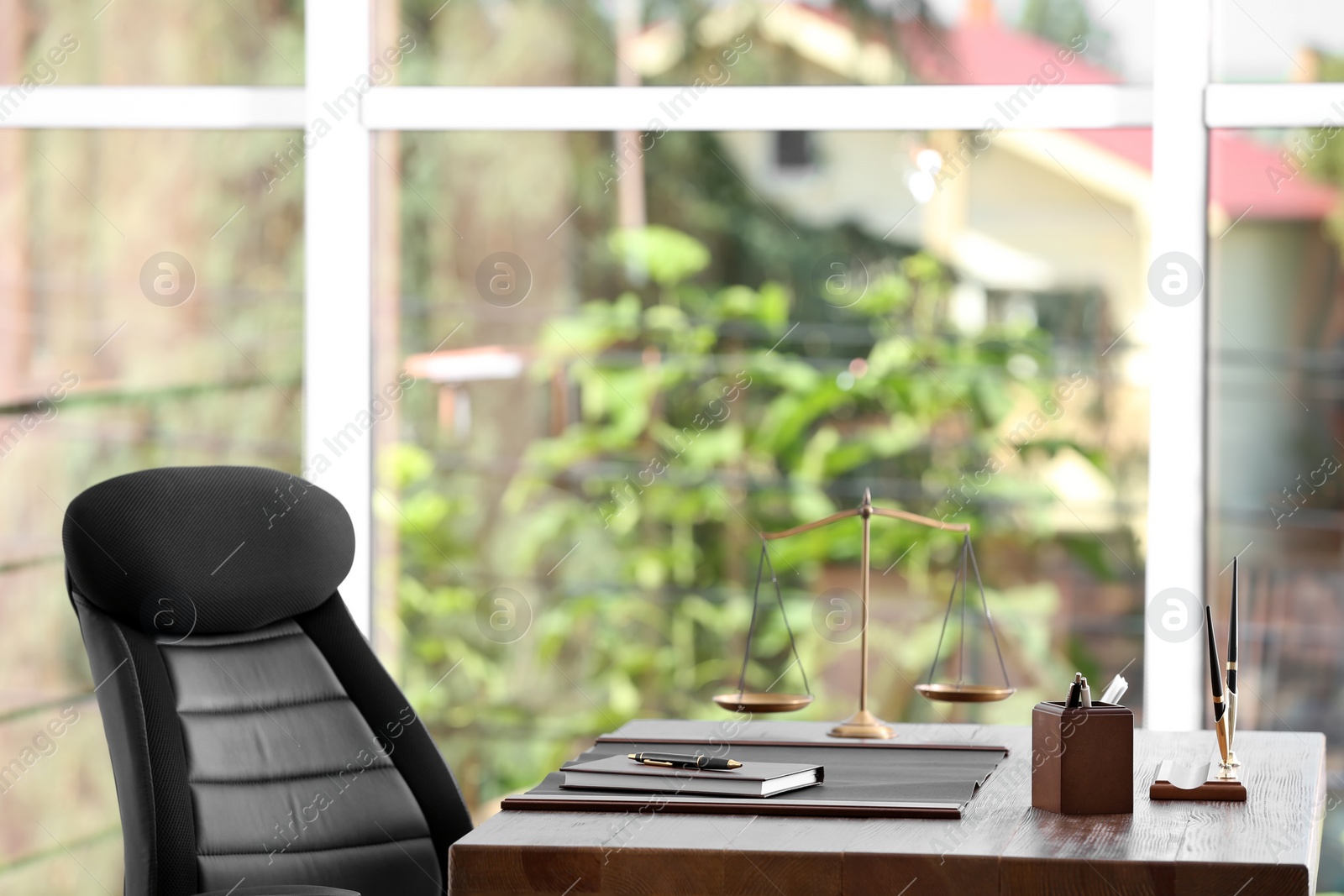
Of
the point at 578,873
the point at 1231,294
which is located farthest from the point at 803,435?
the point at 578,873

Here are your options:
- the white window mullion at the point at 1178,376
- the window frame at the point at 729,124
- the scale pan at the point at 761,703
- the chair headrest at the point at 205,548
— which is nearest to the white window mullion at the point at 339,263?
the window frame at the point at 729,124

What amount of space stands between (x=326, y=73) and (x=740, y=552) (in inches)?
54.4

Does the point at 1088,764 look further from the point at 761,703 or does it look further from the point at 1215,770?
the point at 761,703

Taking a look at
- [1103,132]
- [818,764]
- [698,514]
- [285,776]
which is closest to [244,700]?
[285,776]

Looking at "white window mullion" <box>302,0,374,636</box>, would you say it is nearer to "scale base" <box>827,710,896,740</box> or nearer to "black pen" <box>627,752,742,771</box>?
"scale base" <box>827,710,896,740</box>

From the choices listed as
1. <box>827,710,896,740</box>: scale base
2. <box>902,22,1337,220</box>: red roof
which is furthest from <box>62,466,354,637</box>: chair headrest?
<box>902,22,1337,220</box>: red roof

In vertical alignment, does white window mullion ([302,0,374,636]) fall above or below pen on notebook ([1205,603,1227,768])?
above

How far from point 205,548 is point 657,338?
4.68 feet

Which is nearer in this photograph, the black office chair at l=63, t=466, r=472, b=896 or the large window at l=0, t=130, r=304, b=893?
the black office chair at l=63, t=466, r=472, b=896

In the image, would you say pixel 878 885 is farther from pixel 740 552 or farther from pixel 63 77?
pixel 63 77

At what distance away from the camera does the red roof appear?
116 inches

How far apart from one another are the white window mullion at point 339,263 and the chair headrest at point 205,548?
98cm

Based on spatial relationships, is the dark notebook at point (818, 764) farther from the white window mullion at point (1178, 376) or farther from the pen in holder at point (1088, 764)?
the white window mullion at point (1178, 376)

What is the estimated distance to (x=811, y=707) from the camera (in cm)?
326
